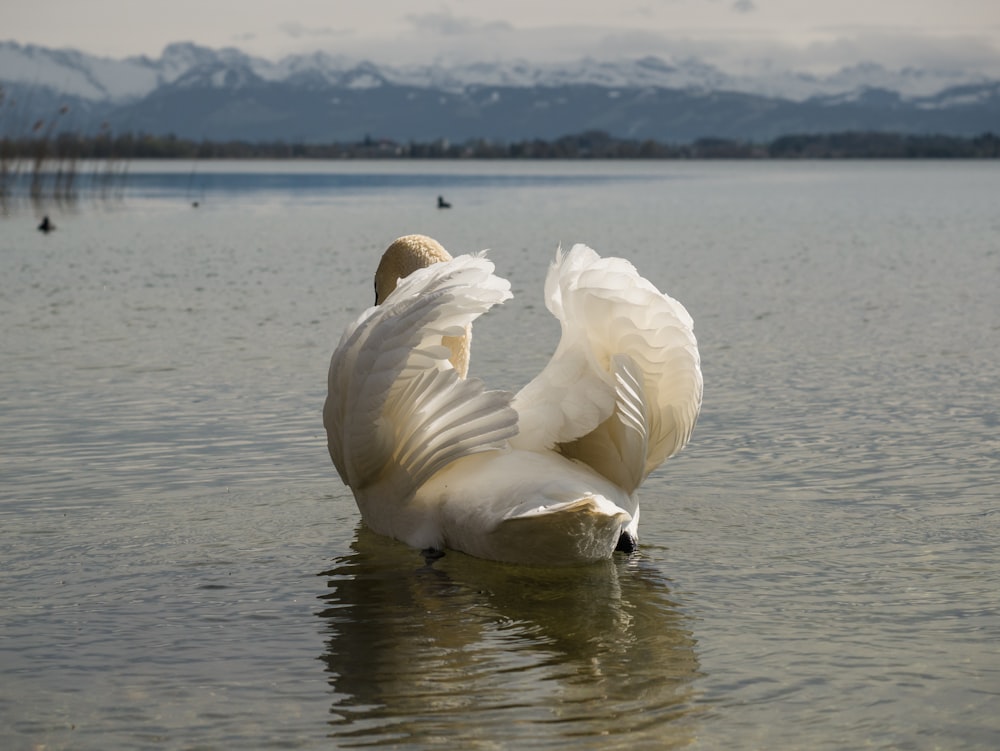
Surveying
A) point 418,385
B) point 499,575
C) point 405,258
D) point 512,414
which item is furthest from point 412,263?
point 499,575

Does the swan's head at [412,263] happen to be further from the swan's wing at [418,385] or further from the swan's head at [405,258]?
the swan's wing at [418,385]

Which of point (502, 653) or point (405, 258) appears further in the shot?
point (405, 258)

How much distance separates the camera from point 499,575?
8.38m

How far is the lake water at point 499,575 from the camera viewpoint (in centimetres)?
614

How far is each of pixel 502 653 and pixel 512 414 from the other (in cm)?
142

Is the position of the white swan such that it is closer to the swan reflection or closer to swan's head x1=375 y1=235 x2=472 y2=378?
the swan reflection

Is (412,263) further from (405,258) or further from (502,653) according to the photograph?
(502,653)

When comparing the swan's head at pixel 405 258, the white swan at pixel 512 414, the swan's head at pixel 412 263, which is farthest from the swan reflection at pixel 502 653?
the swan's head at pixel 405 258

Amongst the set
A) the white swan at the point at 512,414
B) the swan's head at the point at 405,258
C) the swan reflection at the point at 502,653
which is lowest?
the swan reflection at the point at 502,653

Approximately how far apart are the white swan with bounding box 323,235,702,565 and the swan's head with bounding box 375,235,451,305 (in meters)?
1.06

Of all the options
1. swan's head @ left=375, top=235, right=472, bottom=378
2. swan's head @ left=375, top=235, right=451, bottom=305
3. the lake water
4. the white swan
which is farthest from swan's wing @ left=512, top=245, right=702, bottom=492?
swan's head @ left=375, top=235, right=451, bottom=305

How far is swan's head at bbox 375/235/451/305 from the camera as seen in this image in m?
9.32

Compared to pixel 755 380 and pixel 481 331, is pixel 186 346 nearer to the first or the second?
pixel 481 331

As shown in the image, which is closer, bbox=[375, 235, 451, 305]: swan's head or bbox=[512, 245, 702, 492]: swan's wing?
bbox=[512, 245, 702, 492]: swan's wing
